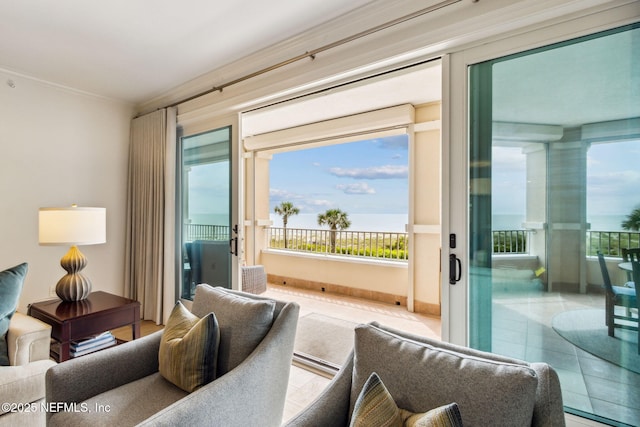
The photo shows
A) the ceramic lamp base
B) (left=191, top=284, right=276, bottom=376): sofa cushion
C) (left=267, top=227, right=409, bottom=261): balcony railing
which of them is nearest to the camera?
(left=191, top=284, right=276, bottom=376): sofa cushion

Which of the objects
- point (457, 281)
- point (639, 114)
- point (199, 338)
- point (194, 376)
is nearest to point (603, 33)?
point (639, 114)

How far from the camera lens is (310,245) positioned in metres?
6.12

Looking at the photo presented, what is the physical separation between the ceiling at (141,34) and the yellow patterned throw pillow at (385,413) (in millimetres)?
2181

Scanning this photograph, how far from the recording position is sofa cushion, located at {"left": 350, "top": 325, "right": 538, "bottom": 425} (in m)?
0.85

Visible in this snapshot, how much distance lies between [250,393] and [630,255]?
72.6 inches

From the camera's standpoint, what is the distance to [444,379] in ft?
3.09

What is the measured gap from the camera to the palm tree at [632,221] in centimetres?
150

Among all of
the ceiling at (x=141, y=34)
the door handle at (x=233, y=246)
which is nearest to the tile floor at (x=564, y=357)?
the door handle at (x=233, y=246)

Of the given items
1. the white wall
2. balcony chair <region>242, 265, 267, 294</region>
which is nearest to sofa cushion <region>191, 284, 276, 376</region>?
balcony chair <region>242, 265, 267, 294</region>

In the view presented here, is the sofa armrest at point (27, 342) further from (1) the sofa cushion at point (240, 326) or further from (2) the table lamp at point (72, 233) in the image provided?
(1) the sofa cushion at point (240, 326)

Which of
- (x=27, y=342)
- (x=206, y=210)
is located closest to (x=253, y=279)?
(x=206, y=210)

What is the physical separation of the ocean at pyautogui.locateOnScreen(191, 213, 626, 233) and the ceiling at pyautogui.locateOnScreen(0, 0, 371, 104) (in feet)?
4.79

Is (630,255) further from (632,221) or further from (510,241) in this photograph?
(510,241)

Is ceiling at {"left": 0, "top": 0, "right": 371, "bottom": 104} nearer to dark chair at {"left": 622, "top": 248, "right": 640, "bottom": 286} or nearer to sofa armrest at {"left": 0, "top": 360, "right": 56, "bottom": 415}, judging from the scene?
dark chair at {"left": 622, "top": 248, "right": 640, "bottom": 286}
